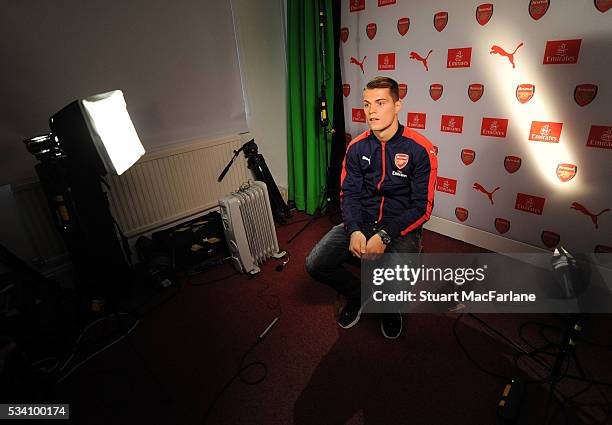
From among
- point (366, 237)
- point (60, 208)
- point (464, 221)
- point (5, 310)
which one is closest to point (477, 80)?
point (464, 221)

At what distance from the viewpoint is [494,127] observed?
2.12m

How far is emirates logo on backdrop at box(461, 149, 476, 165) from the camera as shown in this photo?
229 centimetres

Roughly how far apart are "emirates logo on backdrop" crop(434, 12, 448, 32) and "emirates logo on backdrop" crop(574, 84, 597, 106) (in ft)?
2.84

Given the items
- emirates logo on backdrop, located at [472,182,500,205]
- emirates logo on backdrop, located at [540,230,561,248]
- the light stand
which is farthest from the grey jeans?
emirates logo on backdrop, located at [540,230,561,248]

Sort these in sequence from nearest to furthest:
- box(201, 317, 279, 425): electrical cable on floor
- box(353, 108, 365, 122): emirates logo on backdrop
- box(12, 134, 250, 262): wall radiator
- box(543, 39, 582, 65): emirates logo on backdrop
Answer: box(201, 317, 279, 425): electrical cable on floor
box(543, 39, 582, 65): emirates logo on backdrop
box(12, 134, 250, 262): wall radiator
box(353, 108, 365, 122): emirates logo on backdrop

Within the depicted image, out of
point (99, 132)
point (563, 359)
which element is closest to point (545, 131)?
point (563, 359)

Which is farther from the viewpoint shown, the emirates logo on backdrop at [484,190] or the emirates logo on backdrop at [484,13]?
the emirates logo on backdrop at [484,190]

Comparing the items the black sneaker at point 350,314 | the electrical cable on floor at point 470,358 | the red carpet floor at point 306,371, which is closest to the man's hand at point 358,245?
the black sneaker at point 350,314

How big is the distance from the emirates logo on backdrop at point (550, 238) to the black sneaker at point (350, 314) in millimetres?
1307

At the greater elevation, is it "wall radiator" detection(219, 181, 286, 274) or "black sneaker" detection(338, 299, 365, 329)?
"wall radiator" detection(219, 181, 286, 274)

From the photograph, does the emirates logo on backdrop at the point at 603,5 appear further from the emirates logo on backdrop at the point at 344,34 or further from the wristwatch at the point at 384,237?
the emirates logo on backdrop at the point at 344,34

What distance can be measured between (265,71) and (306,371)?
2390mm

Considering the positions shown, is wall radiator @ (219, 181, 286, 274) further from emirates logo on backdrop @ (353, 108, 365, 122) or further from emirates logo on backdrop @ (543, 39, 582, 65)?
emirates logo on backdrop @ (543, 39, 582, 65)

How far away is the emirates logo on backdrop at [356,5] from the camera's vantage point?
2.51 metres
